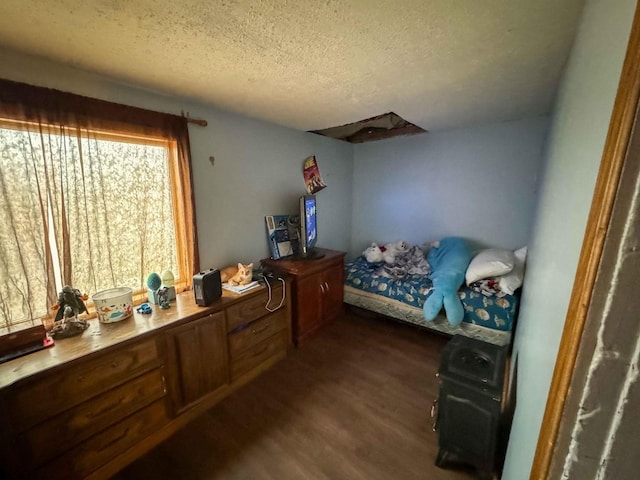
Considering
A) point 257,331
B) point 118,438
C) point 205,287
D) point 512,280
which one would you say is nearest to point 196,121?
point 205,287

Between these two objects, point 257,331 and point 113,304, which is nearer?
point 113,304

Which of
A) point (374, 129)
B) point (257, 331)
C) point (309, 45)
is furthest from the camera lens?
point (374, 129)

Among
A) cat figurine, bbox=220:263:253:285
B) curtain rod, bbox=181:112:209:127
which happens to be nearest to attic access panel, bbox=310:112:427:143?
curtain rod, bbox=181:112:209:127

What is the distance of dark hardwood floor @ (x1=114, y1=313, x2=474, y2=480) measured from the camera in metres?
1.38

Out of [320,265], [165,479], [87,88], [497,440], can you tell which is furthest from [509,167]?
[165,479]

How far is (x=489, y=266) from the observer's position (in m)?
2.27

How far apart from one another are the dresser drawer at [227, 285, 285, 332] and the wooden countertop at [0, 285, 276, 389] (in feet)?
0.25

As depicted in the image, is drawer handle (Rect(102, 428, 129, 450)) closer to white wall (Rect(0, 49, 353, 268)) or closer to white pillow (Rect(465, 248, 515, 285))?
white wall (Rect(0, 49, 353, 268))

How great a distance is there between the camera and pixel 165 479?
4.36 feet

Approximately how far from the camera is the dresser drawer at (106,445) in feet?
3.87

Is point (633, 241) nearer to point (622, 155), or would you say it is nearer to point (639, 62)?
point (622, 155)

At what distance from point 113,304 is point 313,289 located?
1555 millimetres

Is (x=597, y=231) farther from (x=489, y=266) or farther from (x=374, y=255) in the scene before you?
(x=374, y=255)

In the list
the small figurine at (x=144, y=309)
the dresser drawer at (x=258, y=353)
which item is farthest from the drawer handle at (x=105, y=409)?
the dresser drawer at (x=258, y=353)
